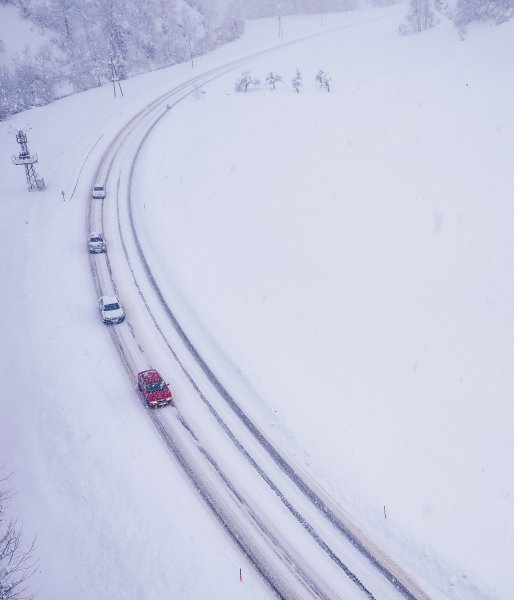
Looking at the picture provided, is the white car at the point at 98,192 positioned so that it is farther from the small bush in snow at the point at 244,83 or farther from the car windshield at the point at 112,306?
the small bush in snow at the point at 244,83

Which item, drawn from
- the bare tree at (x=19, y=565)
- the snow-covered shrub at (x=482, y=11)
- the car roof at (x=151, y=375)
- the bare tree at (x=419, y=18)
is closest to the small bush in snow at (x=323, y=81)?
the snow-covered shrub at (x=482, y=11)

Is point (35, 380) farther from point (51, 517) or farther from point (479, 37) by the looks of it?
point (479, 37)

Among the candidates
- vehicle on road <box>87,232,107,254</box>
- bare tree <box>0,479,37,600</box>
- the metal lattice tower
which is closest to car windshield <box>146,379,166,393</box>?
bare tree <box>0,479,37,600</box>

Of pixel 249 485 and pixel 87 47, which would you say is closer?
pixel 249 485

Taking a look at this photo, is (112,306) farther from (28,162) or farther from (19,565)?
(28,162)

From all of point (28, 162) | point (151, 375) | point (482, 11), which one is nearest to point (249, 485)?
point (151, 375)

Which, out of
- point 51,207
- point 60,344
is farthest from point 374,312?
point 51,207
